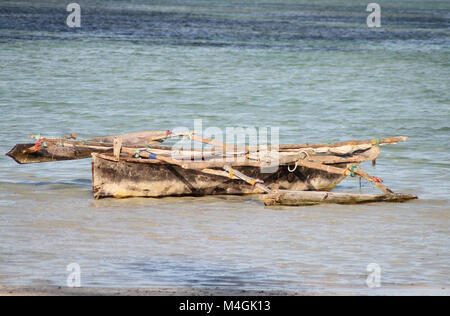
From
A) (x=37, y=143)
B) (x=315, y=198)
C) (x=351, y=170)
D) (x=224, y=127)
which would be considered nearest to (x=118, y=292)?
(x=315, y=198)

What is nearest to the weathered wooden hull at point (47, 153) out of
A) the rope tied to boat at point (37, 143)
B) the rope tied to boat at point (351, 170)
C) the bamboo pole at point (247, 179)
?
the rope tied to boat at point (37, 143)

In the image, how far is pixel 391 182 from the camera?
1243cm

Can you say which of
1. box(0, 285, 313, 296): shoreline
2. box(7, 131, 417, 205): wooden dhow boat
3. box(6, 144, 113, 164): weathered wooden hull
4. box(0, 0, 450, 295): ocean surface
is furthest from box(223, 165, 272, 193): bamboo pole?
box(0, 285, 313, 296): shoreline

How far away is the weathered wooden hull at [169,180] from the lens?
33.9 feet

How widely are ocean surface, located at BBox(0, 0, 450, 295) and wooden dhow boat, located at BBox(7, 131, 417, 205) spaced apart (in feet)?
0.66

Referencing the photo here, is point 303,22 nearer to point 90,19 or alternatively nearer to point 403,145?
point 90,19

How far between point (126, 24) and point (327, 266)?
146ft

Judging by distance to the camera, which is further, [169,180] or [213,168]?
[169,180]

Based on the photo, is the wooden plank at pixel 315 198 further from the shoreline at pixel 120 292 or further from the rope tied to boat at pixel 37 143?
the shoreline at pixel 120 292

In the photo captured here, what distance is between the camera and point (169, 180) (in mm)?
10641

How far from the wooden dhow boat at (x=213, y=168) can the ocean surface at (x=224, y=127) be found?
0.66ft

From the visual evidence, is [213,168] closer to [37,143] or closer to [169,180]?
[169,180]

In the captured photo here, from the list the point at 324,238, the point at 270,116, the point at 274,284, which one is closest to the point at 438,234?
the point at 324,238

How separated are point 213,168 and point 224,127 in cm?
757
